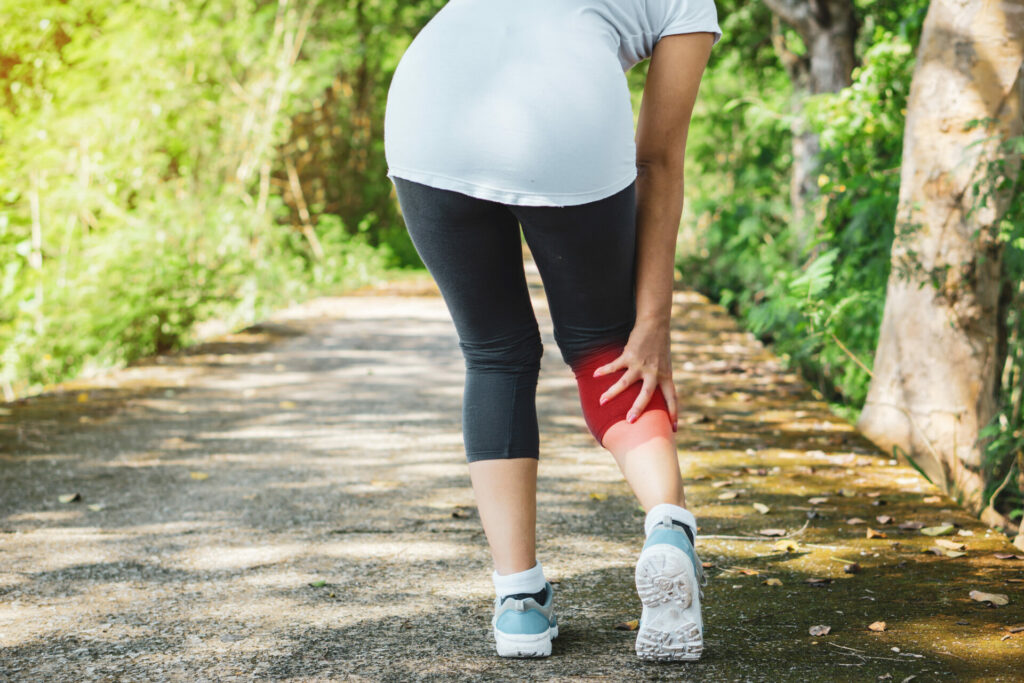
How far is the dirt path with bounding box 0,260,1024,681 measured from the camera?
2008mm

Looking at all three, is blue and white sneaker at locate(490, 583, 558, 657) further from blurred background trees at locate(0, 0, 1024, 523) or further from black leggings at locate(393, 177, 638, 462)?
blurred background trees at locate(0, 0, 1024, 523)

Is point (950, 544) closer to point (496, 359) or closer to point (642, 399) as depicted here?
point (642, 399)

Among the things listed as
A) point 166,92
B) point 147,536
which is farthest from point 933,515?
point 166,92

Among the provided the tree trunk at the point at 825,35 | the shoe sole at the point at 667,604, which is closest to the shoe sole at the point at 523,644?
the shoe sole at the point at 667,604

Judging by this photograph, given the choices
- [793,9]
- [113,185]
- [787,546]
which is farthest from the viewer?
[793,9]

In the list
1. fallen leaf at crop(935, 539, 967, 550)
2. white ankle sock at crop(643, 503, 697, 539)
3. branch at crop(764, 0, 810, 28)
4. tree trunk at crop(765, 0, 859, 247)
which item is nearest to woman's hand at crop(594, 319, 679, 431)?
white ankle sock at crop(643, 503, 697, 539)

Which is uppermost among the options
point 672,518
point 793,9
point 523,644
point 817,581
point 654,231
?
point 793,9

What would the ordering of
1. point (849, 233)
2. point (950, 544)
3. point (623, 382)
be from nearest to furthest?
point (623, 382), point (950, 544), point (849, 233)

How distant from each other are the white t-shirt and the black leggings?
0.05 meters

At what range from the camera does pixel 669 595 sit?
1768 millimetres

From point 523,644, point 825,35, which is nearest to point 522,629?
point 523,644

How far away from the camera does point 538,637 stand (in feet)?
6.48

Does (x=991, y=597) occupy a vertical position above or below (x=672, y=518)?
below

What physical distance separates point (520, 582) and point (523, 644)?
0.12 meters
